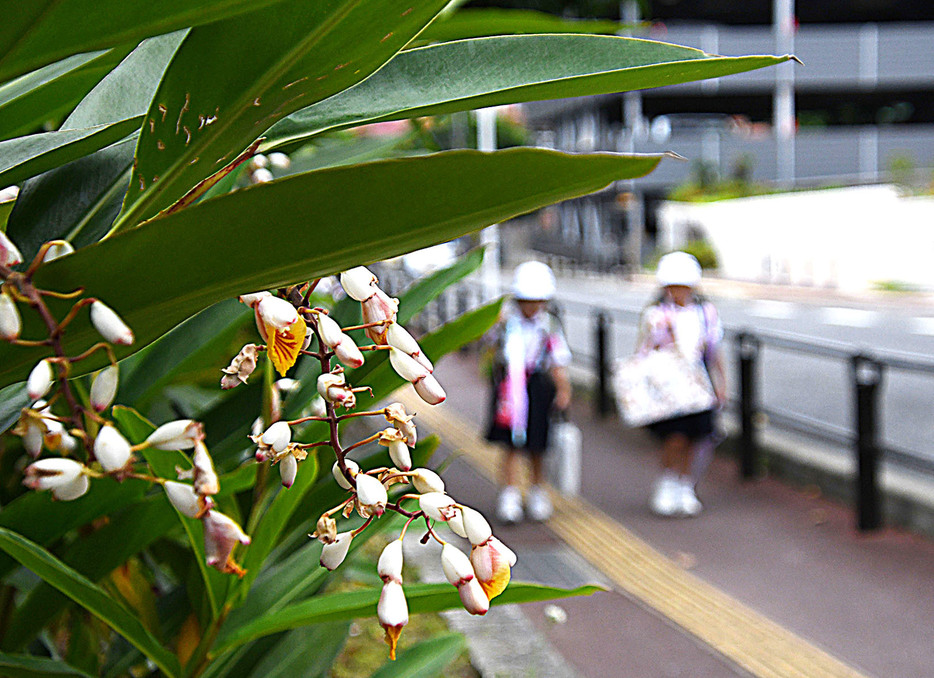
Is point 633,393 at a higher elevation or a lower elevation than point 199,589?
lower

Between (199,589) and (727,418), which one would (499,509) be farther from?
(199,589)

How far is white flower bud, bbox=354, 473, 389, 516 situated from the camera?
67cm

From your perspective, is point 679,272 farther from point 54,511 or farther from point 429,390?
point 429,390

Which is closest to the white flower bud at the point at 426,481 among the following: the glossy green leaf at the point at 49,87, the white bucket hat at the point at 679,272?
the glossy green leaf at the point at 49,87

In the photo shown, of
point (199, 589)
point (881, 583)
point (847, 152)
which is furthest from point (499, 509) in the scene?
point (847, 152)

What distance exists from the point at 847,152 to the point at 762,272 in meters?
9.26

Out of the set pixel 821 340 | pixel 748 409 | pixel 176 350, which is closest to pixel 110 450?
pixel 176 350

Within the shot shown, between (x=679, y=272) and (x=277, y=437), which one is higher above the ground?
(x=277, y=437)

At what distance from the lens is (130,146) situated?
897mm

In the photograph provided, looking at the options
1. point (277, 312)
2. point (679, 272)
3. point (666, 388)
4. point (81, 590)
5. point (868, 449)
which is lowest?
point (868, 449)

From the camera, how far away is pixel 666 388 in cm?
572

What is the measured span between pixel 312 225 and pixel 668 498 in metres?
5.51

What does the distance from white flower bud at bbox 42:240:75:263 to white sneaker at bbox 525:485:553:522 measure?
17.3 ft

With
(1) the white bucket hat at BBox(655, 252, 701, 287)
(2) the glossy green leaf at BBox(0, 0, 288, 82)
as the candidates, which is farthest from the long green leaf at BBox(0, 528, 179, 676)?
(1) the white bucket hat at BBox(655, 252, 701, 287)
